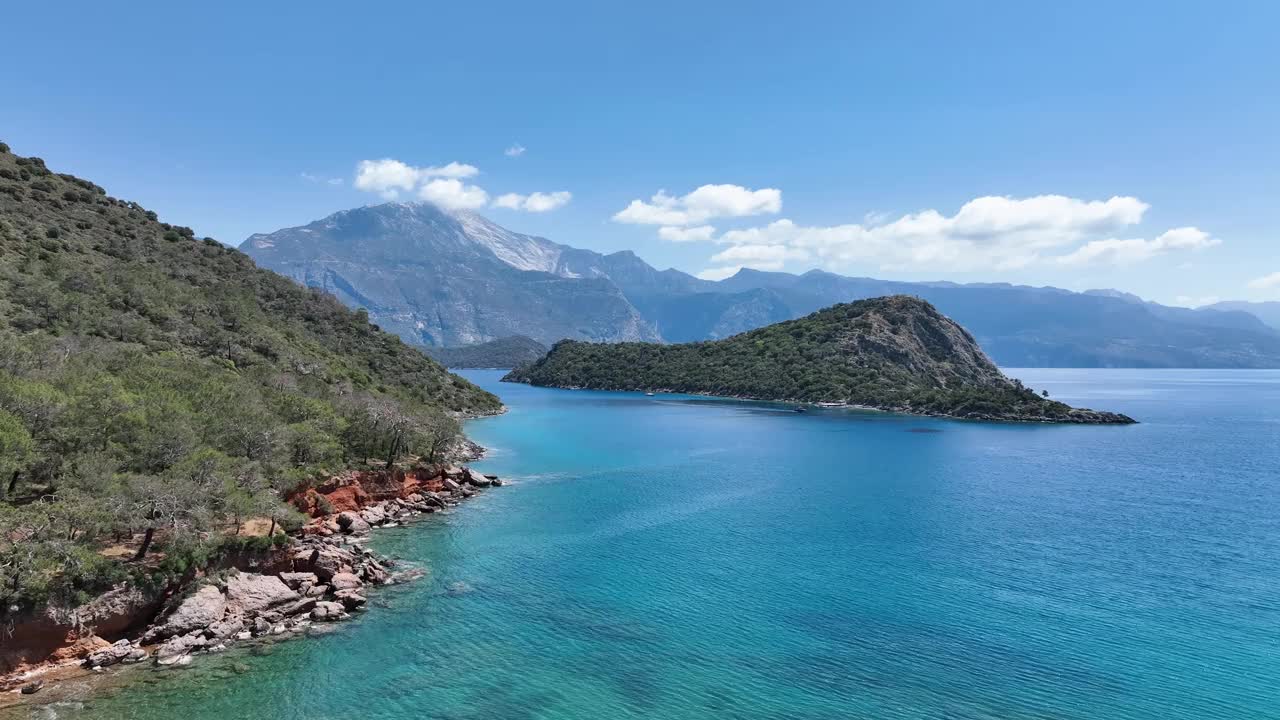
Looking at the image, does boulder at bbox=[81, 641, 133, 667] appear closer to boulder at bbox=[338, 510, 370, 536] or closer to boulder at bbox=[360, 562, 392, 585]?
boulder at bbox=[360, 562, 392, 585]

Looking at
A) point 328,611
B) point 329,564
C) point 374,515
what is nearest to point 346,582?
point 329,564

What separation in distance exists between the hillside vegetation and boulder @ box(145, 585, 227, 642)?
76.5 inches

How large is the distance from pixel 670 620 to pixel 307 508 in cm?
3239

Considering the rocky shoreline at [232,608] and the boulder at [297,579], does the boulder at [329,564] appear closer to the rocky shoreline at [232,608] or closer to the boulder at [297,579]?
the rocky shoreline at [232,608]

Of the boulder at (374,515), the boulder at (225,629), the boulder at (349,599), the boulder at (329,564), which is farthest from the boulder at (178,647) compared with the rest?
the boulder at (374,515)

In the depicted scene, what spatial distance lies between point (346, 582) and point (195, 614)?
8311mm

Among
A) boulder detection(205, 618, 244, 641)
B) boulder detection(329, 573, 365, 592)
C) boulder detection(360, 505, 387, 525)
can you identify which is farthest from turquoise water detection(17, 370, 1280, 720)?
boulder detection(360, 505, 387, 525)

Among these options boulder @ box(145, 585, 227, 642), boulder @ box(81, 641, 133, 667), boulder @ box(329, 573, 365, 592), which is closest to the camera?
boulder @ box(81, 641, 133, 667)

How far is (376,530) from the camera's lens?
5662 centimetres

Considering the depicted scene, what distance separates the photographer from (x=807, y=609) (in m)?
41.0

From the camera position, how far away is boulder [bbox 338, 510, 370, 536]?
54.8 meters

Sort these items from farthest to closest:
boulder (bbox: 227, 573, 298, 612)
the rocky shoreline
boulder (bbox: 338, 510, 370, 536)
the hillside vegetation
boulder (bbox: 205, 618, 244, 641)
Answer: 1. boulder (bbox: 338, 510, 370, 536)
2. boulder (bbox: 227, 573, 298, 612)
3. the hillside vegetation
4. boulder (bbox: 205, 618, 244, 641)
5. the rocky shoreline

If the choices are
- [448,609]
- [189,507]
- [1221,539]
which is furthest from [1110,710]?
[189,507]

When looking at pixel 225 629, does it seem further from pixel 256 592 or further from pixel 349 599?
pixel 349 599
